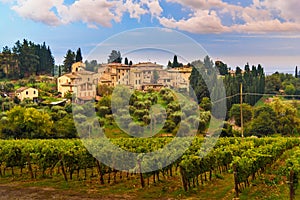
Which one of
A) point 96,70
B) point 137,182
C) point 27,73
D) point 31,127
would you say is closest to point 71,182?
point 137,182

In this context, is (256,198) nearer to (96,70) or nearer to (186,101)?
(96,70)

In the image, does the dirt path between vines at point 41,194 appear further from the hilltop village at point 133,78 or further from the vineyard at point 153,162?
the hilltop village at point 133,78

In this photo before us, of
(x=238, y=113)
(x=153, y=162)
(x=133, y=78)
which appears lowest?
(x=153, y=162)

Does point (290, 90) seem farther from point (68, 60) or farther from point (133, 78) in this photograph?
point (133, 78)

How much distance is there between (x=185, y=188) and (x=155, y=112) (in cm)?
1179

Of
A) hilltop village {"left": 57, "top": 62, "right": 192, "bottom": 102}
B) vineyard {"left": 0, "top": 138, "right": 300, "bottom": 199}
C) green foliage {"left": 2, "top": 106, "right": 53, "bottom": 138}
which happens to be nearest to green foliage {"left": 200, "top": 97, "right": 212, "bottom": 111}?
hilltop village {"left": 57, "top": 62, "right": 192, "bottom": 102}

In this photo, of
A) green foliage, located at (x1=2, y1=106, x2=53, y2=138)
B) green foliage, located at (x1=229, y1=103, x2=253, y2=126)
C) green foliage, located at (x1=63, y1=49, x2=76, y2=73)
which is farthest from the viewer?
green foliage, located at (x1=63, y1=49, x2=76, y2=73)

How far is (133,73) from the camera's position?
19750 mm

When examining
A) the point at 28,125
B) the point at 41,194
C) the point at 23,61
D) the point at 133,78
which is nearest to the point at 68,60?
the point at 23,61

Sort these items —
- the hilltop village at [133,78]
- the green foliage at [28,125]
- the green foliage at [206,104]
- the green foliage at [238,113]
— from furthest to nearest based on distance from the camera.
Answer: the green foliage at [238,113], the green foliage at [28,125], the green foliage at [206,104], the hilltop village at [133,78]

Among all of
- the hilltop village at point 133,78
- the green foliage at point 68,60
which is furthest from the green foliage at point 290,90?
the hilltop village at point 133,78

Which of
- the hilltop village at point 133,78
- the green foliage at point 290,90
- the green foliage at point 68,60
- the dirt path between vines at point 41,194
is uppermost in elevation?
the green foliage at point 68,60

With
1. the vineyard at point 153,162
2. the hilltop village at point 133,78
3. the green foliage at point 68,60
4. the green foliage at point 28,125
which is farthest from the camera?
the green foliage at point 68,60

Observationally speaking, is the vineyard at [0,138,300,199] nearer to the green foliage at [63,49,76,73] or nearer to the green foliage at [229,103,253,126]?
the green foliage at [229,103,253,126]
